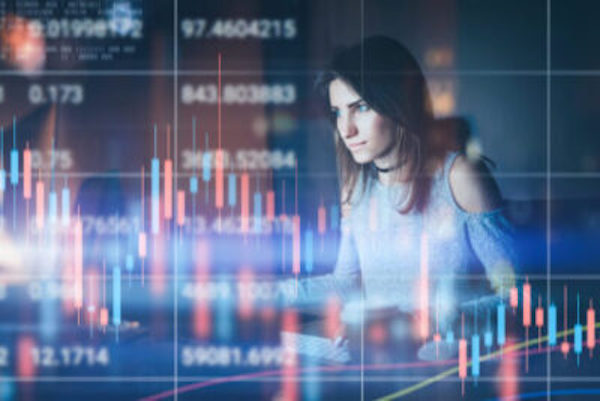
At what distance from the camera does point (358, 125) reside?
2.14 meters

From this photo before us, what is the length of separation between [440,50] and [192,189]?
0.85 meters

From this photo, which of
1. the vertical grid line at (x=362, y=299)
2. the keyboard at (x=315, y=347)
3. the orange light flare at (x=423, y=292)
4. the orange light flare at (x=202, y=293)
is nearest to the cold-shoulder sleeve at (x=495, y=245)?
the orange light flare at (x=423, y=292)

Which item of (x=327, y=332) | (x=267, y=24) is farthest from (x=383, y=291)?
(x=267, y=24)

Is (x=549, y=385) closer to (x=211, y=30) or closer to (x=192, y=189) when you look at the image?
(x=192, y=189)

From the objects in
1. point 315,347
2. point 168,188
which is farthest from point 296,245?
point 168,188

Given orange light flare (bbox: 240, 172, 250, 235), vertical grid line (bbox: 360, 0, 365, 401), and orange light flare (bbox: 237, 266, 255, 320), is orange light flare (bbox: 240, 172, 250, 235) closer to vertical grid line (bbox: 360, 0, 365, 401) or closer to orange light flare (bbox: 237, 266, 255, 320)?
orange light flare (bbox: 237, 266, 255, 320)

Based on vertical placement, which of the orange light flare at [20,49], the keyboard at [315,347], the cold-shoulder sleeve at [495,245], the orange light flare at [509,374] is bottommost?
the orange light flare at [509,374]

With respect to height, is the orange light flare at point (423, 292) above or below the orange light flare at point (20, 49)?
below

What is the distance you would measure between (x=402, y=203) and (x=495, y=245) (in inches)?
12.1

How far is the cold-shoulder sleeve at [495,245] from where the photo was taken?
2.13 metres

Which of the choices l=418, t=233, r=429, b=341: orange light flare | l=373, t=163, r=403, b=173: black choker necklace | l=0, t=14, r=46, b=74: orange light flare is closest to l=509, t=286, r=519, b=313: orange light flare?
l=418, t=233, r=429, b=341: orange light flare

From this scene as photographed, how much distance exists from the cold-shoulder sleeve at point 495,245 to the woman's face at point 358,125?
1.05ft

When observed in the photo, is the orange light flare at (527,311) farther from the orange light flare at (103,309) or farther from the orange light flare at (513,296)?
the orange light flare at (103,309)

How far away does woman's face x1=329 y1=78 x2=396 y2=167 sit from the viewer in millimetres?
2139
